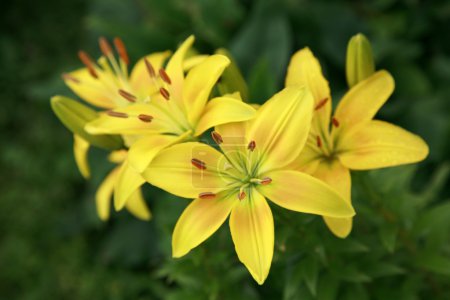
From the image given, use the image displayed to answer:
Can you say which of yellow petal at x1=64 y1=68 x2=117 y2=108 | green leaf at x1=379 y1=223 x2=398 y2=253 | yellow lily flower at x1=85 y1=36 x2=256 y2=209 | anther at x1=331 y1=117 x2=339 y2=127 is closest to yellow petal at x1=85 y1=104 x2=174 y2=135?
yellow lily flower at x1=85 y1=36 x2=256 y2=209

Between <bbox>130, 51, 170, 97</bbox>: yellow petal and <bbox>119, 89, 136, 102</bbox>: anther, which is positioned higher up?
<bbox>119, 89, 136, 102</bbox>: anther

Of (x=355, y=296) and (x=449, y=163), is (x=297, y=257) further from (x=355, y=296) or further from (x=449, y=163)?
(x=449, y=163)

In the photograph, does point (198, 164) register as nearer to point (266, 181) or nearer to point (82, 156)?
A: point (266, 181)

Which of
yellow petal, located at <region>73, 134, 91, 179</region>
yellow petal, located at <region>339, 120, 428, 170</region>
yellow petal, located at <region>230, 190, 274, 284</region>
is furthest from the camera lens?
yellow petal, located at <region>73, 134, 91, 179</region>

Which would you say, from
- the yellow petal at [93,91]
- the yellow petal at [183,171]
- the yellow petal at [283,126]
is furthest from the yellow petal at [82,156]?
the yellow petal at [283,126]

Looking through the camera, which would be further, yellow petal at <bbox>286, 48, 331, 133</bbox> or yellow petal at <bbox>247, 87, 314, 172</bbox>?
yellow petal at <bbox>286, 48, 331, 133</bbox>

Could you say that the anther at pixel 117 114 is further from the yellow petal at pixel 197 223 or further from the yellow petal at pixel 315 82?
the yellow petal at pixel 315 82

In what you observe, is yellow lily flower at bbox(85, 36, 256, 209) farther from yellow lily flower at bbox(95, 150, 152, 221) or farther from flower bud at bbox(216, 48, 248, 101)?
yellow lily flower at bbox(95, 150, 152, 221)
